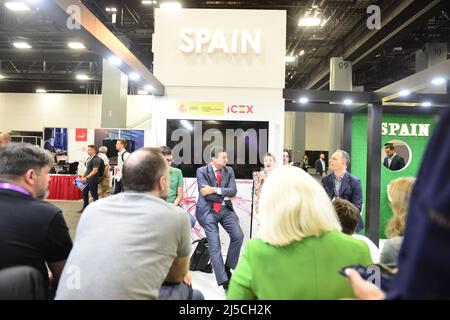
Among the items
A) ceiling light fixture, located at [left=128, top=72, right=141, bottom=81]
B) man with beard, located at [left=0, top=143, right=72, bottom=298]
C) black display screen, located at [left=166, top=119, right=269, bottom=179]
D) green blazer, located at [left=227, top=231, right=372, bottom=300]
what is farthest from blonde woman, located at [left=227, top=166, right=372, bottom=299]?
black display screen, located at [left=166, top=119, right=269, bottom=179]

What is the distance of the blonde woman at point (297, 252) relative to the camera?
1.28 metres

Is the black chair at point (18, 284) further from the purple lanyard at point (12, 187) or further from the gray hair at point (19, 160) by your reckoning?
the gray hair at point (19, 160)

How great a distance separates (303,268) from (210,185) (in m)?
3.32

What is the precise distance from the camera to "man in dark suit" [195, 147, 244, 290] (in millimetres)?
4301

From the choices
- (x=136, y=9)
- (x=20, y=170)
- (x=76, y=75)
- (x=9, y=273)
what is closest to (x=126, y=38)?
(x=136, y=9)

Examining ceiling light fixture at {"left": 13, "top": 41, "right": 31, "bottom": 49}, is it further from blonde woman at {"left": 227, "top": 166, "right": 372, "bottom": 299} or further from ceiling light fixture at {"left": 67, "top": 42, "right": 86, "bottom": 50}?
blonde woman at {"left": 227, "top": 166, "right": 372, "bottom": 299}

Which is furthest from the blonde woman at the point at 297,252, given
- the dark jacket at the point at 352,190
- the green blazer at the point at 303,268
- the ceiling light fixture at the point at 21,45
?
the ceiling light fixture at the point at 21,45

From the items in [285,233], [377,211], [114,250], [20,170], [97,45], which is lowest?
[377,211]

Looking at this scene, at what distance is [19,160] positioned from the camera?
5.98 ft

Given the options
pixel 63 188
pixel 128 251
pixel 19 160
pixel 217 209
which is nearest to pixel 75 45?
pixel 63 188

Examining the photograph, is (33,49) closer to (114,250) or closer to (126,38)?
(126,38)
